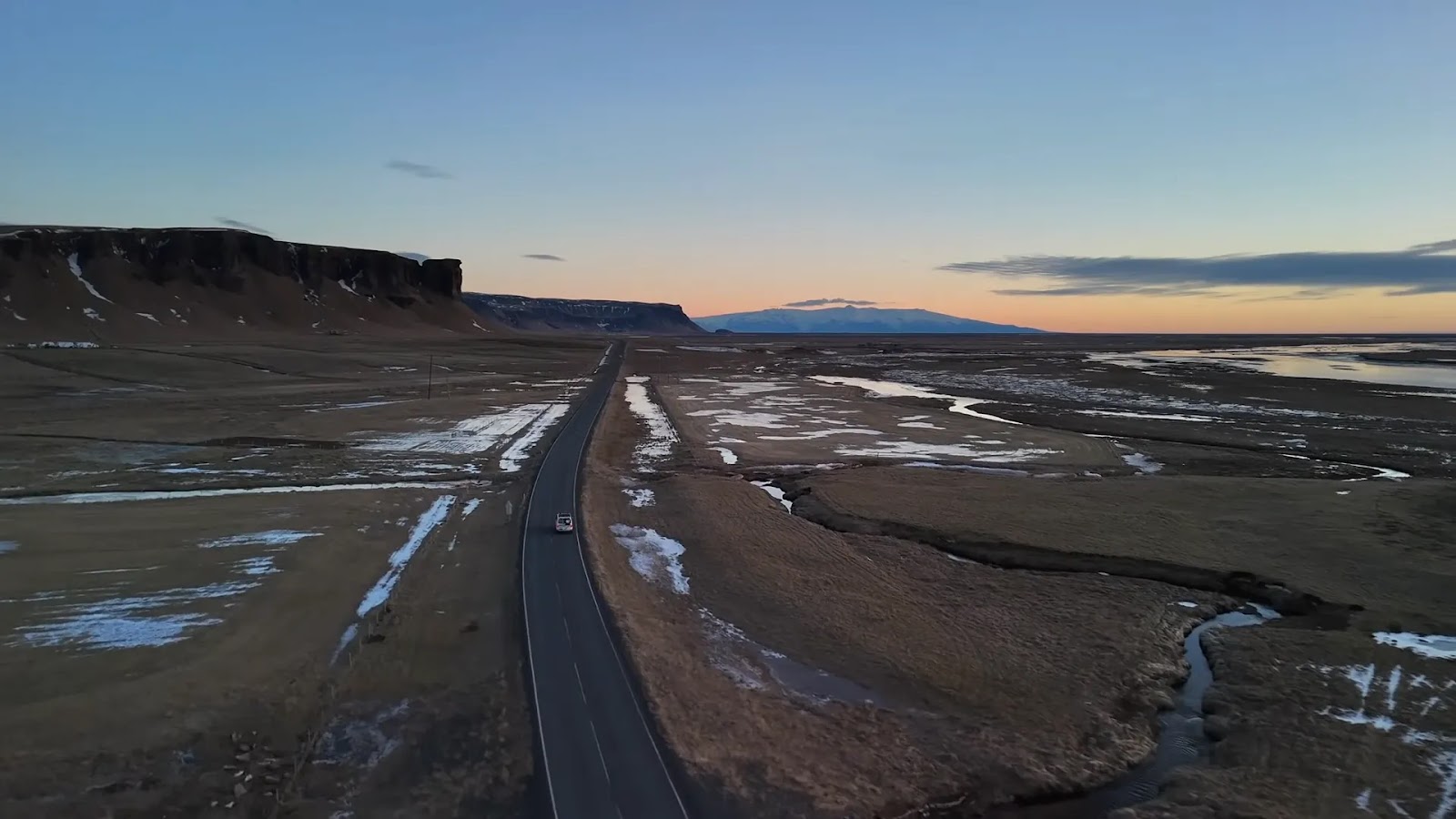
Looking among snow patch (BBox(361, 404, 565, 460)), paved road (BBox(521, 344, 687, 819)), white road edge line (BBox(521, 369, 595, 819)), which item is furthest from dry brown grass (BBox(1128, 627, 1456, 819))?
snow patch (BBox(361, 404, 565, 460))

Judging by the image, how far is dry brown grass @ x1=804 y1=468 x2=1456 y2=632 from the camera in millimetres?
25734

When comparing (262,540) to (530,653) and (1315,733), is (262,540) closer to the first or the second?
(530,653)

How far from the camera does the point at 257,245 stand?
646 ft

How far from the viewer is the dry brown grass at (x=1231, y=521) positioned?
2573 cm

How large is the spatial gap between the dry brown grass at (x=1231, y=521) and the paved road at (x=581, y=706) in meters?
14.9

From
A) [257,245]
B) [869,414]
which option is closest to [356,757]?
[869,414]

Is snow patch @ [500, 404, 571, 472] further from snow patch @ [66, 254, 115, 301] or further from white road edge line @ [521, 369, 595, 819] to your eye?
snow patch @ [66, 254, 115, 301]

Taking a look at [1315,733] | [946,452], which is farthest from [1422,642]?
[946,452]

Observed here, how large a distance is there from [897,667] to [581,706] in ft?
27.4

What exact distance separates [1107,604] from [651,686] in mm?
15239

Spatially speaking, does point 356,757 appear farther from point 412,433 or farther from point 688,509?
point 412,433

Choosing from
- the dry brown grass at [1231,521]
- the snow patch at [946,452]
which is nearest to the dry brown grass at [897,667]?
the dry brown grass at [1231,521]

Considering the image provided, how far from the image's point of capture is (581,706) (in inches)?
697

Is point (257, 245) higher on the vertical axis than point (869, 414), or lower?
higher
